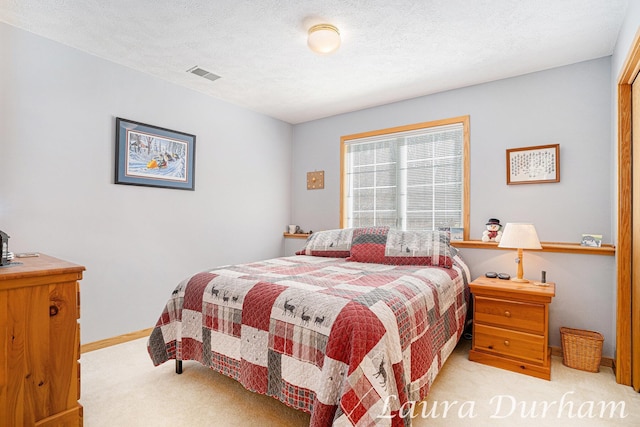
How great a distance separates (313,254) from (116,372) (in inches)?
74.5

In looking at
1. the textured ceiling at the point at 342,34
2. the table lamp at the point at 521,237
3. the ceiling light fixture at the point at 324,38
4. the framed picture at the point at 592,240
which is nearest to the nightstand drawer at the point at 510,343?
the table lamp at the point at 521,237

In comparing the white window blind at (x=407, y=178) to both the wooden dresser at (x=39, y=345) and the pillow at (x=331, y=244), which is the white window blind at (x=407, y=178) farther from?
the wooden dresser at (x=39, y=345)

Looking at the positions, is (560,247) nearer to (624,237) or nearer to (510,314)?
(624,237)

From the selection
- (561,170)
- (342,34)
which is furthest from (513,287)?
(342,34)

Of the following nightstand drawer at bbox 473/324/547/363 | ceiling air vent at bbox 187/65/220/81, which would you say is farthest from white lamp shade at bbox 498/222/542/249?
ceiling air vent at bbox 187/65/220/81

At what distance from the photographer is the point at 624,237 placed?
84.6 inches

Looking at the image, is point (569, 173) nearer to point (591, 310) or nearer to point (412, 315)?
point (591, 310)

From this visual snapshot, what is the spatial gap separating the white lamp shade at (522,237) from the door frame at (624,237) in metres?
0.49

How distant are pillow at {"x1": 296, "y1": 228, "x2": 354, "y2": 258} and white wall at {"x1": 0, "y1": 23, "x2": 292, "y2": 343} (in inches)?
41.5

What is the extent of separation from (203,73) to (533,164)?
3174 mm

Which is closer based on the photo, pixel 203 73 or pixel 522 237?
pixel 522 237

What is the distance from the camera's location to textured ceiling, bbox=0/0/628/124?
2021 mm

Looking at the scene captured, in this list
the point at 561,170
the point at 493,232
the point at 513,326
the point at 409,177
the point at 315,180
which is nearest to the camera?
the point at 513,326

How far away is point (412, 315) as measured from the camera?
5.49 ft
